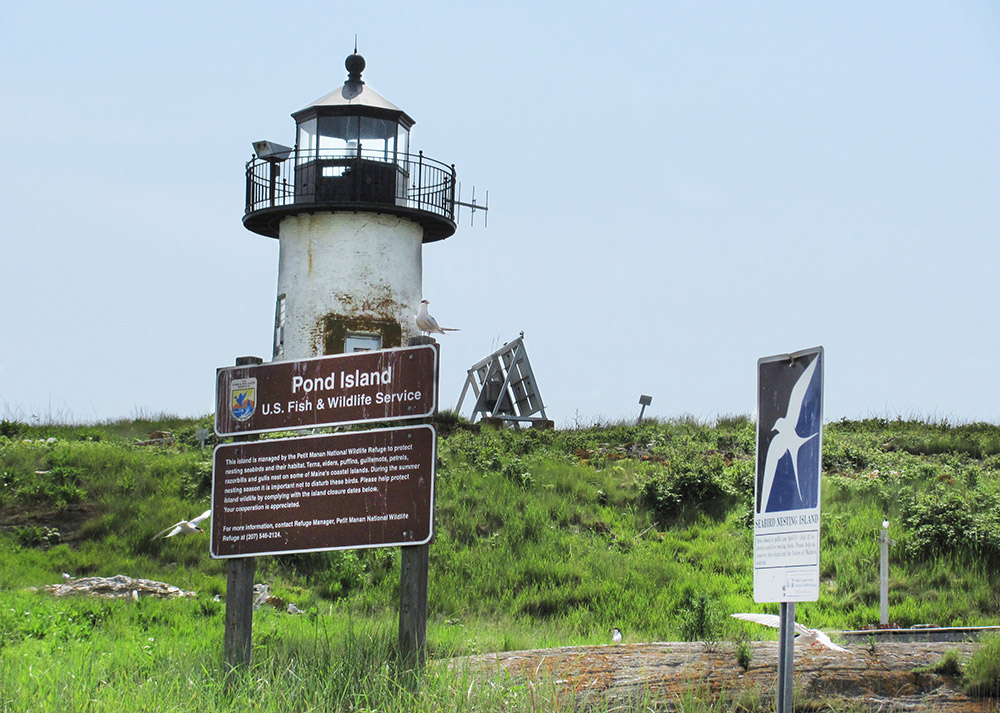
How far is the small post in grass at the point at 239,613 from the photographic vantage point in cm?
873

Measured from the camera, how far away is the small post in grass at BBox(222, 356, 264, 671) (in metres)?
8.73

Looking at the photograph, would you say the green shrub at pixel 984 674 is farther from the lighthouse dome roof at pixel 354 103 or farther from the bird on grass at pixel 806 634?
the lighthouse dome roof at pixel 354 103

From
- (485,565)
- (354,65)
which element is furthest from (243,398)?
(354,65)

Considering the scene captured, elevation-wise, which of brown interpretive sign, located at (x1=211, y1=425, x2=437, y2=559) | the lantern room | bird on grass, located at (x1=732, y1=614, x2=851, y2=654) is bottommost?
bird on grass, located at (x1=732, y1=614, x2=851, y2=654)

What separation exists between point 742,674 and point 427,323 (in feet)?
50.3

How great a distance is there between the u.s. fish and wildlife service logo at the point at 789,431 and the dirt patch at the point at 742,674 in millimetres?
1820

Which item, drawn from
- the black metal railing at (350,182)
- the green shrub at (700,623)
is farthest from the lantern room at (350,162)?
the green shrub at (700,623)

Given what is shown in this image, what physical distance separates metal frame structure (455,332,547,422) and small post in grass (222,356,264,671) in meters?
16.7

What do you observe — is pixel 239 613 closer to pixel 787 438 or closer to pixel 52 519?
pixel 787 438

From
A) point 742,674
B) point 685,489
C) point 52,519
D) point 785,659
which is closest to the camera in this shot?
point 785,659

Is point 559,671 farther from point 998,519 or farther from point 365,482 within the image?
point 998,519

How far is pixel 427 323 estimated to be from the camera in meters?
22.9

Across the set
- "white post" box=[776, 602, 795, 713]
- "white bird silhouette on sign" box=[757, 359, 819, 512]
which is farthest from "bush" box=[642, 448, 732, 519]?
"white post" box=[776, 602, 795, 713]

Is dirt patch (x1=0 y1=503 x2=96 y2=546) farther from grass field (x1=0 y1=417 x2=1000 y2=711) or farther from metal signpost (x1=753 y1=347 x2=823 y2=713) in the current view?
metal signpost (x1=753 y1=347 x2=823 y2=713)
